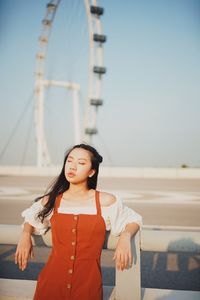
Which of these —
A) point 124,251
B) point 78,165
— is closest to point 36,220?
point 78,165

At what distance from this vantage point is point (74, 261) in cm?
154

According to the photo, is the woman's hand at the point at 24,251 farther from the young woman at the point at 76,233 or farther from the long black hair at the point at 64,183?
the long black hair at the point at 64,183

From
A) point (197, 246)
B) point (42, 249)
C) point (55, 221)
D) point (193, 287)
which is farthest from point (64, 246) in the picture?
point (42, 249)

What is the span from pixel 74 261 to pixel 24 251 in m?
0.26

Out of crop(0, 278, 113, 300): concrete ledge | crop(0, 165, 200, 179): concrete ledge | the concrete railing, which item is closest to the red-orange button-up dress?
the concrete railing

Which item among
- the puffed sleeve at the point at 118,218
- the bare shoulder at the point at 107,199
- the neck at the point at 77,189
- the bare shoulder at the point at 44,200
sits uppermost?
the neck at the point at 77,189

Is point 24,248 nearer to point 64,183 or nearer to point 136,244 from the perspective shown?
point 64,183

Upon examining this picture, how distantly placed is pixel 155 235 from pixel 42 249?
2645 millimetres

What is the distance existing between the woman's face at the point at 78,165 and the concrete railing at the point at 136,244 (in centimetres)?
32

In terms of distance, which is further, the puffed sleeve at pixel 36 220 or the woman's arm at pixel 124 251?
the puffed sleeve at pixel 36 220

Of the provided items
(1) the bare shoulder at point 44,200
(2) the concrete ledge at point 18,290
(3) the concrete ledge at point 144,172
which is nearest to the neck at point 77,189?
(1) the bare shoulder at point 44,200

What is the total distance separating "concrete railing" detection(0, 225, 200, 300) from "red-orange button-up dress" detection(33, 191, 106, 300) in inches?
4.0

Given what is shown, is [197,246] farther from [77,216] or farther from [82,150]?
[82,150]

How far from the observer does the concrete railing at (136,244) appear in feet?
5.18
